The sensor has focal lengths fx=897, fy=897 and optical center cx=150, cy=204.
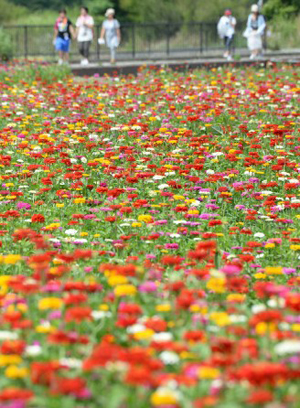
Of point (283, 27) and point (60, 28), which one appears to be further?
point (283, 27)

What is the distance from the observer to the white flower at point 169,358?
9.98 feet

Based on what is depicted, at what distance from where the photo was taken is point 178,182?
25.9ft

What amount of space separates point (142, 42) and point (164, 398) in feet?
96.2

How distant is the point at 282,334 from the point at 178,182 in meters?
4.86

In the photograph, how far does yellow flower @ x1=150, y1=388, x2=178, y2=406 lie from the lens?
101 inches

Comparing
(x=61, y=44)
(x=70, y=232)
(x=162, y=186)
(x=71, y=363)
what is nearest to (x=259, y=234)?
(x=70, y=232)

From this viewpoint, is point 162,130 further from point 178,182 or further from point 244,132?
point 178,182

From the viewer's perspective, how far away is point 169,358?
3.05m

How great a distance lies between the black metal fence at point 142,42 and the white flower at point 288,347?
79.9ft

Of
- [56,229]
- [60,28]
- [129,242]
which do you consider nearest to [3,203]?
[56,229]

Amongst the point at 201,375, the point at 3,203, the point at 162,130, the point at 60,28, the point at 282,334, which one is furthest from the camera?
the point at 60,28

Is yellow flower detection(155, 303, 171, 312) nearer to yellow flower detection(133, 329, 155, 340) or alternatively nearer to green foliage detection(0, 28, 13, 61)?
yellow flower detection(133, 329, 155, 340)

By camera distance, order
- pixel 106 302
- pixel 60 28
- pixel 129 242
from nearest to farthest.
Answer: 1. pixel 106 302
2. pixel 129 242
3. pixel 60 28

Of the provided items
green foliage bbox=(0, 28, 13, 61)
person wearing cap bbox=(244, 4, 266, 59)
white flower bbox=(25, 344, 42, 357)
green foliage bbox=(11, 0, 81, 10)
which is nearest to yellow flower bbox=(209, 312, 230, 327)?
white flower bbox=(25, 344, 42, 357)
